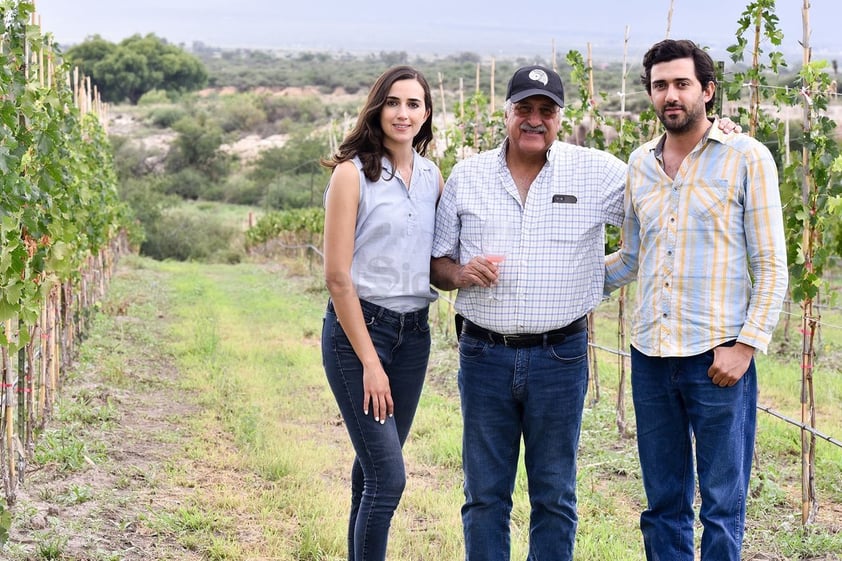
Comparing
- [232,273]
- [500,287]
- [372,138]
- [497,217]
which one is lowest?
[232,273]

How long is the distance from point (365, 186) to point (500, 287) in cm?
58

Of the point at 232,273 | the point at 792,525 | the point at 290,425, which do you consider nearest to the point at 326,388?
the point at 290,425

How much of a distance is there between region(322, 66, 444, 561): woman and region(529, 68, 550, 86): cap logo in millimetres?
415

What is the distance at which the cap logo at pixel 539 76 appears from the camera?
3270 mm

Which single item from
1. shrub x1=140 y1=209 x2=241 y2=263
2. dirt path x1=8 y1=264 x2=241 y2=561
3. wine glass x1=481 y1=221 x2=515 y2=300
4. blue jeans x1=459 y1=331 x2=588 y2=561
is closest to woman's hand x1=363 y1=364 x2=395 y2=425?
blue jeans x1=459 y1=331 x2=588 y2=561

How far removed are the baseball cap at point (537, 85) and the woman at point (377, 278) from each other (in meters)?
0.36

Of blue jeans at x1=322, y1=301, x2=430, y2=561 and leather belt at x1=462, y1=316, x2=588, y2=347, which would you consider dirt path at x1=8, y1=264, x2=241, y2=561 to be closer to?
blue jeans at x1=322, y1=301, x2=430, y2=561

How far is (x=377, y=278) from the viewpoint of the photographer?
3.40m

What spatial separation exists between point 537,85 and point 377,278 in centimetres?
85

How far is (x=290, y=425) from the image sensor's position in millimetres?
6883

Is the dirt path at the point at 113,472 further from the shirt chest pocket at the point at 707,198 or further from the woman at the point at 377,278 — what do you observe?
the shirt chest pocket at the point at 707,198

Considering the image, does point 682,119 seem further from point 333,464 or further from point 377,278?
point 333,464

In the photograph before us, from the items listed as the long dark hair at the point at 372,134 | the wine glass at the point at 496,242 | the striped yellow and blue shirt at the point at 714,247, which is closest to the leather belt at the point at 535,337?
the wine glass at the point at 496,242

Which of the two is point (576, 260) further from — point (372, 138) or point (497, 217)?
point (372, 138)
